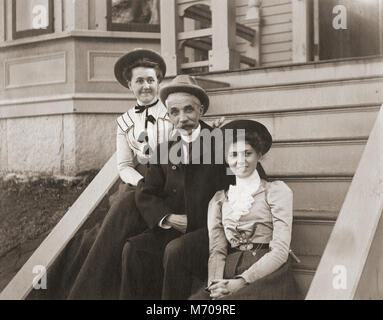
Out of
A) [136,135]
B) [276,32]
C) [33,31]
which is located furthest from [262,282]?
[276,32]

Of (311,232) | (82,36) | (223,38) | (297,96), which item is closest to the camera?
(311,232)

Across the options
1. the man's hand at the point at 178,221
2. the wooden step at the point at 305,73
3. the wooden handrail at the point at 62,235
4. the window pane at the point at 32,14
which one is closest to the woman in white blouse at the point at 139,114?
the wooden handrail at the point at 62,235

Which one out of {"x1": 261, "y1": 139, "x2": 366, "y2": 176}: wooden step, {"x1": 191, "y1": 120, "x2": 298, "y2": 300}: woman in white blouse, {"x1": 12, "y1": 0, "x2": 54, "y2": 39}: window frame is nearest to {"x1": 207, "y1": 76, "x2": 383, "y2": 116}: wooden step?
{"x1": 261, "y1": 139, "x2": 366, "y2": 176}: wooden step

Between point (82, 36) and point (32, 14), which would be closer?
point (32, 14)

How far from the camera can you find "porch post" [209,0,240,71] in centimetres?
389

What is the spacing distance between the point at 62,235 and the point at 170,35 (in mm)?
1774

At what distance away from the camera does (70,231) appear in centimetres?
305

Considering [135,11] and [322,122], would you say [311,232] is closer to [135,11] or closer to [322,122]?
[322,122]

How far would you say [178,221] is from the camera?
2693mm

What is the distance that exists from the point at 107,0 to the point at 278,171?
197 cm

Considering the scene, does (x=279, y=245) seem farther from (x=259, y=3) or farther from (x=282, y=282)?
(x=259, y=3)

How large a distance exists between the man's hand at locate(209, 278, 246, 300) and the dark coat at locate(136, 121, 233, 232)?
31 centimetres

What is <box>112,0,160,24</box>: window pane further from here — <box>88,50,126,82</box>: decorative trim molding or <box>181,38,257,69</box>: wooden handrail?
<box>181,38,257,69</box>: wooden handrail

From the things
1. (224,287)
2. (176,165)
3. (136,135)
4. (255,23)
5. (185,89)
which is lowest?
(224,287)
